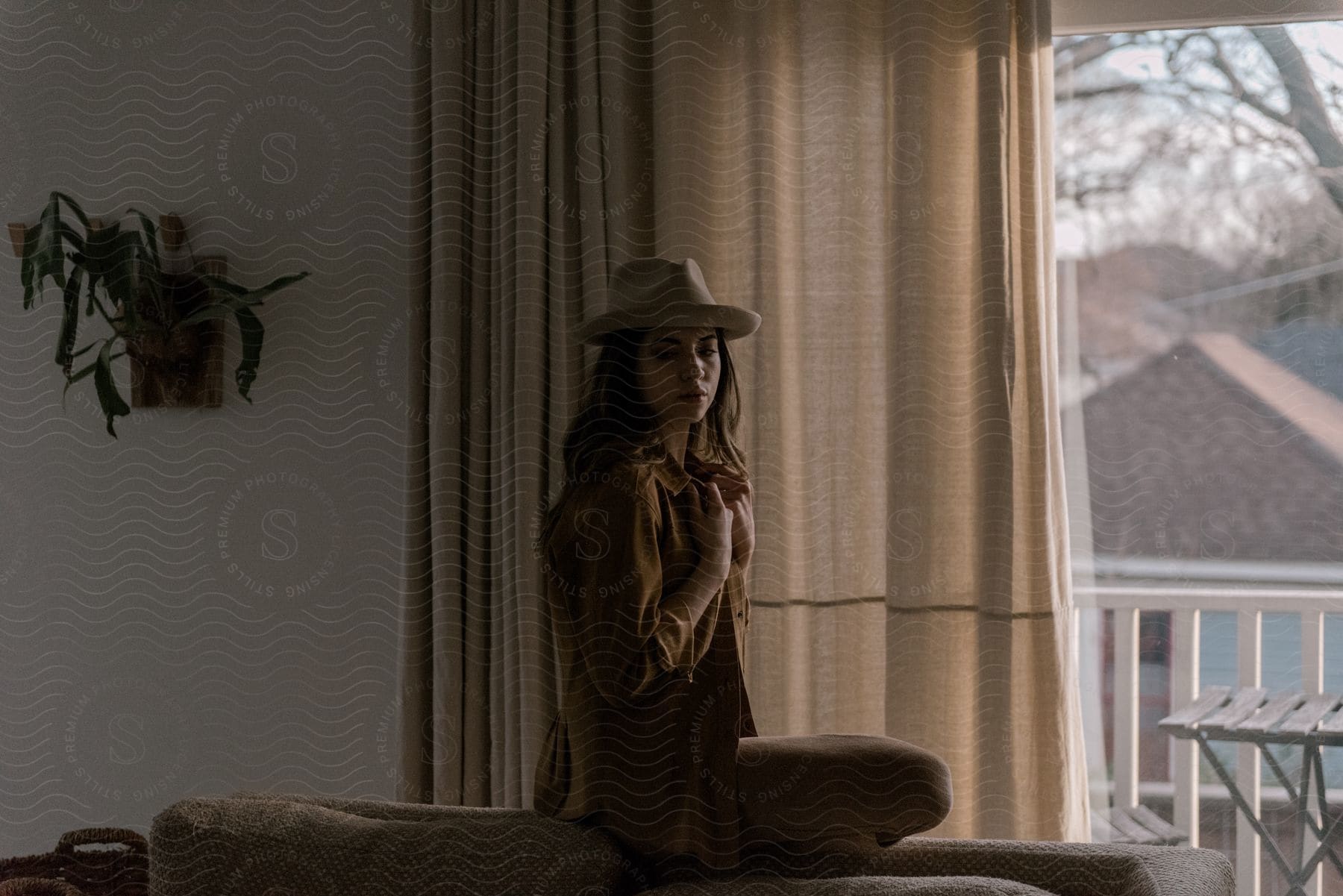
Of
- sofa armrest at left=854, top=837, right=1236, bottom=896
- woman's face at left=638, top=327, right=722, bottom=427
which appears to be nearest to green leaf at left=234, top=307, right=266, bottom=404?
woman's face at left=638, top=327, right=722, bottom=427

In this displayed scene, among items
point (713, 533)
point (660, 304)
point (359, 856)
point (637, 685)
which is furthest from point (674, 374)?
point (359, 856)

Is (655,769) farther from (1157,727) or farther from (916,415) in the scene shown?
(1157,727)

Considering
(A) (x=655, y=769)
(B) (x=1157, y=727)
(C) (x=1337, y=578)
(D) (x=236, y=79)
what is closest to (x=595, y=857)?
(A) (x=655, y=769)

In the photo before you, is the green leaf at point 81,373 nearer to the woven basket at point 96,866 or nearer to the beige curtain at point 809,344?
the beige curtain at point 809,344

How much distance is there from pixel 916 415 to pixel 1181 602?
16.5 inches

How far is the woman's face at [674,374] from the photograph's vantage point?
3.72 ft

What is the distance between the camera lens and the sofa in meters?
0.96

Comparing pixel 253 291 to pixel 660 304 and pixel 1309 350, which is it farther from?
pixel 1309 350

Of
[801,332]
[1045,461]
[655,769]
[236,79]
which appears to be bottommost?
[655,769]

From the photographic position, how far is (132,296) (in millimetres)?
1582

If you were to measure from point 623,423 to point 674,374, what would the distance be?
0.23 ft

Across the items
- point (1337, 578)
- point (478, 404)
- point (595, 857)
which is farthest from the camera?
point (478, 404)

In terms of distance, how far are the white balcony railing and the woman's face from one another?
0.69 m

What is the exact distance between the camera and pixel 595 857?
996 millimetres
